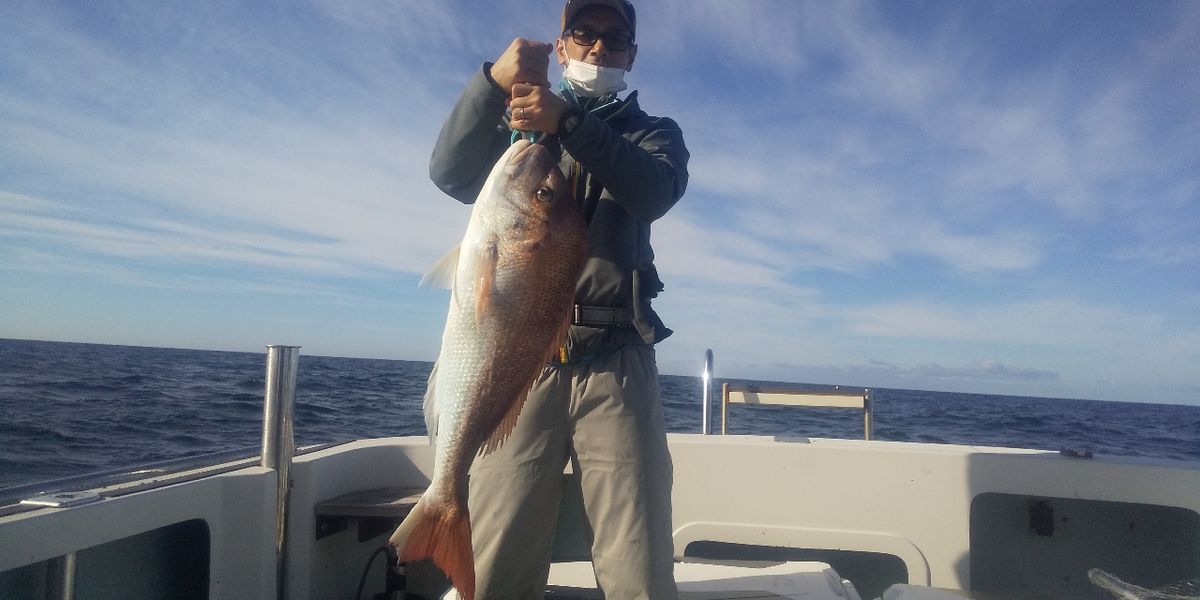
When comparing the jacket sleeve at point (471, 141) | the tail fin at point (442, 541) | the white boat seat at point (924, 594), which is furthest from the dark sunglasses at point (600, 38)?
the white boat seat at point (924, 594)

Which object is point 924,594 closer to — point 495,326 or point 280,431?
point 495,326

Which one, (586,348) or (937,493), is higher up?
→ (586,348)

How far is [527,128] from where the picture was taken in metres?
1.86

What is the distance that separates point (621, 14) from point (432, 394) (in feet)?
4.83

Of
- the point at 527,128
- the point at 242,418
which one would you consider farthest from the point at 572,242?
the point at 242,418

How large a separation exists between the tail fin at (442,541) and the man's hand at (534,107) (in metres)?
1.09

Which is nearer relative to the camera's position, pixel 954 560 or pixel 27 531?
pixel 27 531

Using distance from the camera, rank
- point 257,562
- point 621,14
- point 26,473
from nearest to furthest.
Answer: point 621,14, point 257,562, point 26,473

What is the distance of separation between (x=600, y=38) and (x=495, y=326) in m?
1.17

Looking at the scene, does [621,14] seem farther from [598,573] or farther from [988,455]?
[988,455]

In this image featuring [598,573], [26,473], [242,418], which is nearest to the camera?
[598,573]

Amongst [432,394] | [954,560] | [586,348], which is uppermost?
[586,348]

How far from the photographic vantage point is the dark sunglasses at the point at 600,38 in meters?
2.42

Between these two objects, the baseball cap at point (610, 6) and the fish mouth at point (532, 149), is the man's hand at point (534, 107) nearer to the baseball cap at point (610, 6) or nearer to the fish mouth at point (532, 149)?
the fish mouth at point (532, 149)
